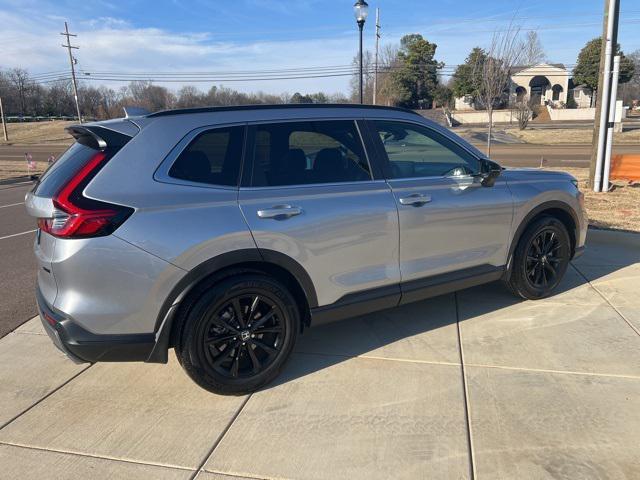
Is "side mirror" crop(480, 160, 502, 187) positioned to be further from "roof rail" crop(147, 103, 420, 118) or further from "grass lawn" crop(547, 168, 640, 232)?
"grass lawn" crop(547, 168, 640, 232)

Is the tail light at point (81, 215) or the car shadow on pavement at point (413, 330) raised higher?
the tail light at point (81, 215)

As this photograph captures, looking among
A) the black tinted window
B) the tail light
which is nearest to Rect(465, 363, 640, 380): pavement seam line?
the black tinted window

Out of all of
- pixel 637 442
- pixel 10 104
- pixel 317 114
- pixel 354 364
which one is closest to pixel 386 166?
pixel 317 114

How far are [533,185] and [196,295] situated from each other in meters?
3.07

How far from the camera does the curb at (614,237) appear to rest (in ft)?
20.9

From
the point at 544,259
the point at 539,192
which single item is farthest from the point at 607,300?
the point at 539,192

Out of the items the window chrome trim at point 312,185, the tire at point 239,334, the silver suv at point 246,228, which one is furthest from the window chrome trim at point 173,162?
the tire at point 239,334

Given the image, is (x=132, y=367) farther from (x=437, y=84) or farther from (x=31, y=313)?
(x=437, y=84)

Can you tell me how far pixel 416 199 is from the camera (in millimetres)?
3627

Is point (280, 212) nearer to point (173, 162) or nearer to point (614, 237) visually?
point (173, 162)

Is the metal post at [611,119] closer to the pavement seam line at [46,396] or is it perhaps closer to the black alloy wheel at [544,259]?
the black alloy wheel at [544,259]

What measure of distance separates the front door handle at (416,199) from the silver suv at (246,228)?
0.01m

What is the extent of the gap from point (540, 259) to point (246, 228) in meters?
2.92

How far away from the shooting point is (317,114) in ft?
11.6
